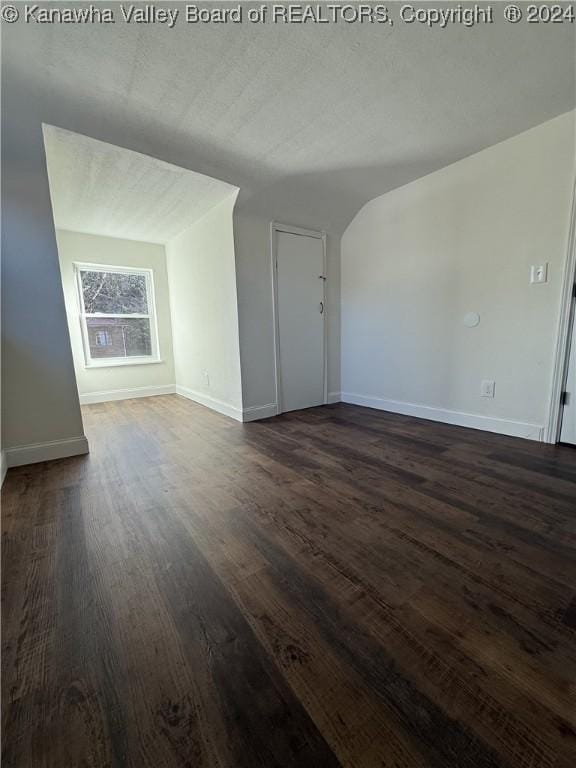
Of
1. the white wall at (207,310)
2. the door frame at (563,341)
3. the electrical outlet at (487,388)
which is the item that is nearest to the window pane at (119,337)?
the white wall at (207,310)

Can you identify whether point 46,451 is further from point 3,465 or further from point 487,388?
point 487,388

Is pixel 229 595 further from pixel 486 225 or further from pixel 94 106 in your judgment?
pixel 486 225

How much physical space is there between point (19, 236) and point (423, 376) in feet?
11.2

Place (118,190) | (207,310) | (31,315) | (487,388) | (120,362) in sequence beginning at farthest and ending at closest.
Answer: (120,362) → (207,310) → (118,190) → (487,388) → (31,315)

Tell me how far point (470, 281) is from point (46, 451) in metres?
3.62

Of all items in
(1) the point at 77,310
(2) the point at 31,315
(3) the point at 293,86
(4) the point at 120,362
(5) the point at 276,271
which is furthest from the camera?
(4) the point at 120,362

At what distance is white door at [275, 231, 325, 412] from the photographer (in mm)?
3283

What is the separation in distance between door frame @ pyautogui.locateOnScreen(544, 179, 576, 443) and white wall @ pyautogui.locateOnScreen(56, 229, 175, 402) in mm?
4481

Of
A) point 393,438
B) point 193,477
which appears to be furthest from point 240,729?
point 393,438

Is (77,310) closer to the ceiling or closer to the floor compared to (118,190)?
closer to the floor

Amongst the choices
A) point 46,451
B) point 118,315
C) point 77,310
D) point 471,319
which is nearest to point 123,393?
point 118,315

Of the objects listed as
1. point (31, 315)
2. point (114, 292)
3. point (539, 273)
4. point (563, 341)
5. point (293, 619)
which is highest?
point (114, 292)

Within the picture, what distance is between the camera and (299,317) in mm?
3438

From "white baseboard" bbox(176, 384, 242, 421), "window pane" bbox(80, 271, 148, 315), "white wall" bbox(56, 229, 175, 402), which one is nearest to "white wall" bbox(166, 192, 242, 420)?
"white baseboard" bbox(176, 384, 242, 421)
